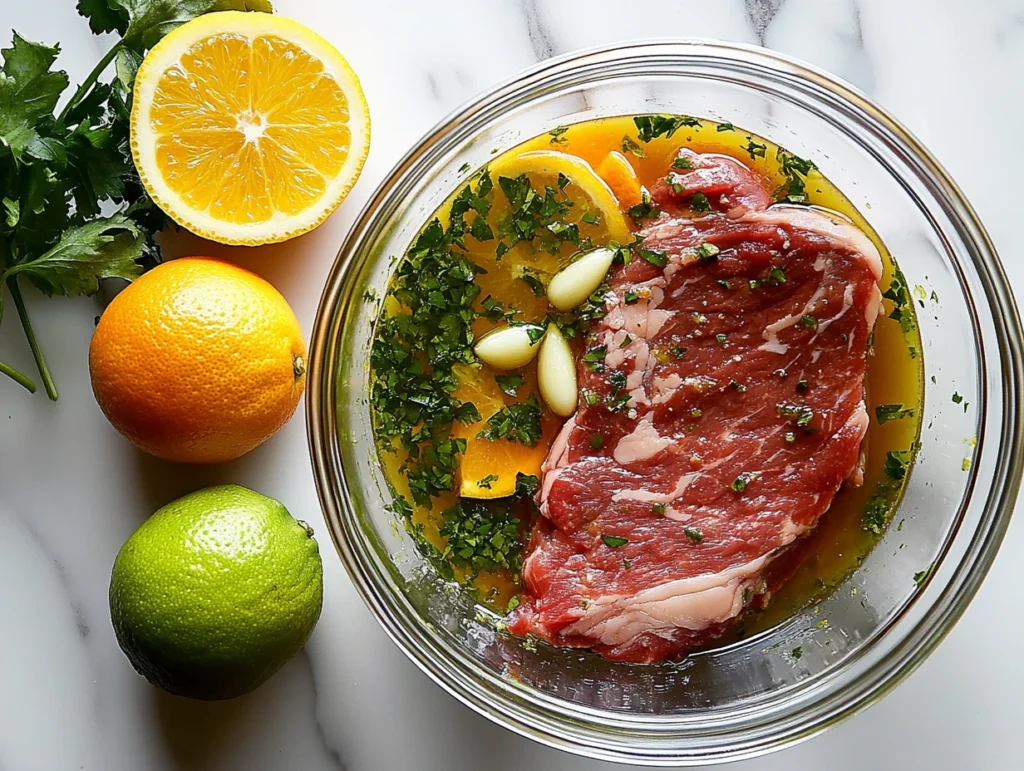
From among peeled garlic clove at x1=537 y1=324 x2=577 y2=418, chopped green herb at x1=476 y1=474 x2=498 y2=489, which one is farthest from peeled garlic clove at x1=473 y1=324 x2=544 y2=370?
chopped green herb at x1=476 y1=474 x2=498 y2=489

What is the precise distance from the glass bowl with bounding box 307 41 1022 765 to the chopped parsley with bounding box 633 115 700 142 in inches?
1.0

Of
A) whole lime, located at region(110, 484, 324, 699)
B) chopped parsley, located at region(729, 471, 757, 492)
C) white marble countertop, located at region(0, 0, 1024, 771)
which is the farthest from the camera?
white marble countertop, located at region(0, 0, 1024, 771)

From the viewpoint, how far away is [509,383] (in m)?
1.72

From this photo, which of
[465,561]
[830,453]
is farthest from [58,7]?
[830,453]

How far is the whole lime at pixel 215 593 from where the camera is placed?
5.22 ft

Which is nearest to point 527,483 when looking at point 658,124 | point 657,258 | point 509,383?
point 509,383

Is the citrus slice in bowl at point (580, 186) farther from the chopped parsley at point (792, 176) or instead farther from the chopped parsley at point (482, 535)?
the chopped parsley at point (482, 535)

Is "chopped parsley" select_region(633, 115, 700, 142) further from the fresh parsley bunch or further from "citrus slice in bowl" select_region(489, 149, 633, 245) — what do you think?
the fresh parsley bunch

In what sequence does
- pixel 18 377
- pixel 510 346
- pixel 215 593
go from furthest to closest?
1. pixel 18 377
2. pixel 510 346
3. pixel 215 593

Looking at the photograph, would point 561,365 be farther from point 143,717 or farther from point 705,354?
point 143,717

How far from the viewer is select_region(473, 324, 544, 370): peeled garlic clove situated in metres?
1.69

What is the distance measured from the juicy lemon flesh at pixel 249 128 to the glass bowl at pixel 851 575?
0.55 feet

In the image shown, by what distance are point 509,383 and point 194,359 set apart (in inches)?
20.6

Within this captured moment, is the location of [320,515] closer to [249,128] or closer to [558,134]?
[249,128]
